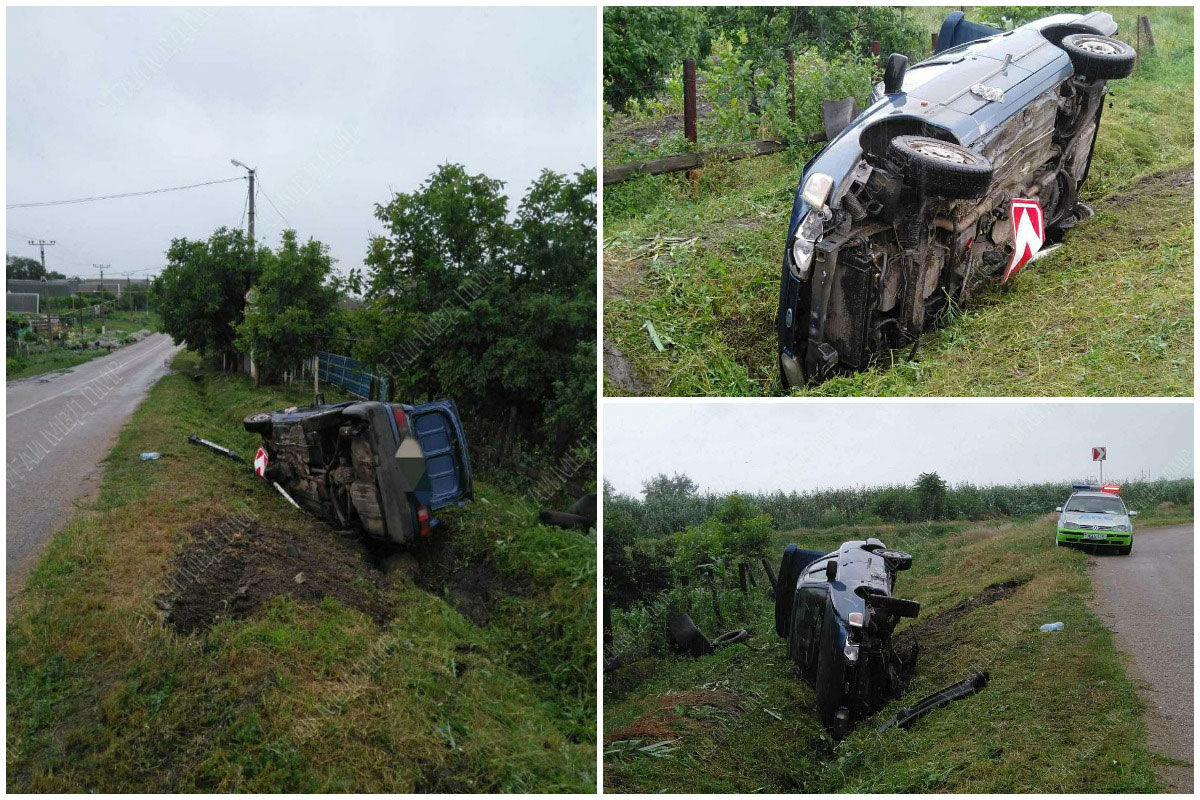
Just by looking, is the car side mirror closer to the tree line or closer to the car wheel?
the car wheel

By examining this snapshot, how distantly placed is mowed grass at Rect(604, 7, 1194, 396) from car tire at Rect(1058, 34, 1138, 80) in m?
1.19

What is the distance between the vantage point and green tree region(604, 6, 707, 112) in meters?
6.89

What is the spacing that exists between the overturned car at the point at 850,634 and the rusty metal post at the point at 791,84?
4.76m

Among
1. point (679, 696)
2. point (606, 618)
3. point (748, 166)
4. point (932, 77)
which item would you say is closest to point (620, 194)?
point (748, 166)

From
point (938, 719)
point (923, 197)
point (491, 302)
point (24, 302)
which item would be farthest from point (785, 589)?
point (24, 302)

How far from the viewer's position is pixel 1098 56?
579 centimetres

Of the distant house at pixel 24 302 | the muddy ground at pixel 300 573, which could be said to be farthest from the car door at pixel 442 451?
the distant house at pixel 24 302

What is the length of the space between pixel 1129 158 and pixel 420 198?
891cm

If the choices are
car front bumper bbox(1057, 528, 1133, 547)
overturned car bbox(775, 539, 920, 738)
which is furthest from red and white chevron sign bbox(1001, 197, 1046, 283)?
overturned car bbox(775, 539, 920, 738)

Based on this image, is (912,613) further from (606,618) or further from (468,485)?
(468,485)

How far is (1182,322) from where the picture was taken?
4.82 metres

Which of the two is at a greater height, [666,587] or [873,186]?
[873,186]

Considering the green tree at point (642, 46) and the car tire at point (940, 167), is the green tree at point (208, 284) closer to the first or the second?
the green tree at point (642, 46)

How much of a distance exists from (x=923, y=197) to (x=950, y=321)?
0.93m
